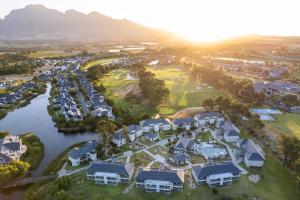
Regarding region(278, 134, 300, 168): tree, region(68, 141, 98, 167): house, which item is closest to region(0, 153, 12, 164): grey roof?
region(68, 141, 98, 167): house

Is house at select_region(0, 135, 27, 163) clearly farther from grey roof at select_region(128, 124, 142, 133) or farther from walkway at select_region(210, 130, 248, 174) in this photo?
walkway at select_region(210, 130, 248, 174)

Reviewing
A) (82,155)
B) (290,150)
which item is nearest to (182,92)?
(290,150)

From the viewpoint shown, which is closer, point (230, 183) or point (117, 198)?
point (117, 198)

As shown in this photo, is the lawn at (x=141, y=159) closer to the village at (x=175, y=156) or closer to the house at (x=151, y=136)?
the village at (x=175, y=156)

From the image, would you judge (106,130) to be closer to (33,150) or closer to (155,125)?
(155,125)

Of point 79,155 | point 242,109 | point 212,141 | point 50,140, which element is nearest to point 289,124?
point 242,109

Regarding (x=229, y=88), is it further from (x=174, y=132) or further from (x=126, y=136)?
(x=126, y=136)
